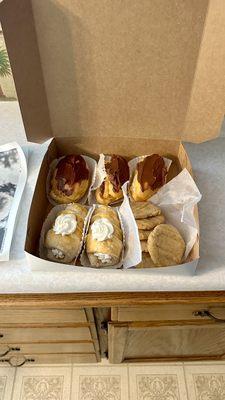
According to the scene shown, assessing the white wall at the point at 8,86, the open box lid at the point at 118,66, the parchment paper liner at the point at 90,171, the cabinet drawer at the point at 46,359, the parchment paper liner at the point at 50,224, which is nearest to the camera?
the open box lid at the point at 118,66

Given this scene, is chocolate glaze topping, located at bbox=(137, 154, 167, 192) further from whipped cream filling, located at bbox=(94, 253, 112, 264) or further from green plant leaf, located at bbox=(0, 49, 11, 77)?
green plant leaf, located at bbox=(0, 49, 11, 77)

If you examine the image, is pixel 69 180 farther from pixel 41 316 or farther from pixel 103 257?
pixel 41 316

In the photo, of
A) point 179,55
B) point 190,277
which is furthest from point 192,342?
point 179,55

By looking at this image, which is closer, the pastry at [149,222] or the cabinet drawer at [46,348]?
the pastry at [149,222]

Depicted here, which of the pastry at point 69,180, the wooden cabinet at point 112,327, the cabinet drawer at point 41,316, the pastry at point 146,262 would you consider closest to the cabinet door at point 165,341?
the wooden cabinet at point 112,327

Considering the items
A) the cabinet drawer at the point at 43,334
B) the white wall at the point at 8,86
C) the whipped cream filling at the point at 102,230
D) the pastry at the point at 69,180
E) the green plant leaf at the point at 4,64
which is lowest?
the cabinet drawer at the point at 43,334

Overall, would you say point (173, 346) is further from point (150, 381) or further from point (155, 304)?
point (155, 304)

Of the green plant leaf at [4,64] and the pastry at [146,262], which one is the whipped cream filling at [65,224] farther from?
the green plant leaf at [4,64]
